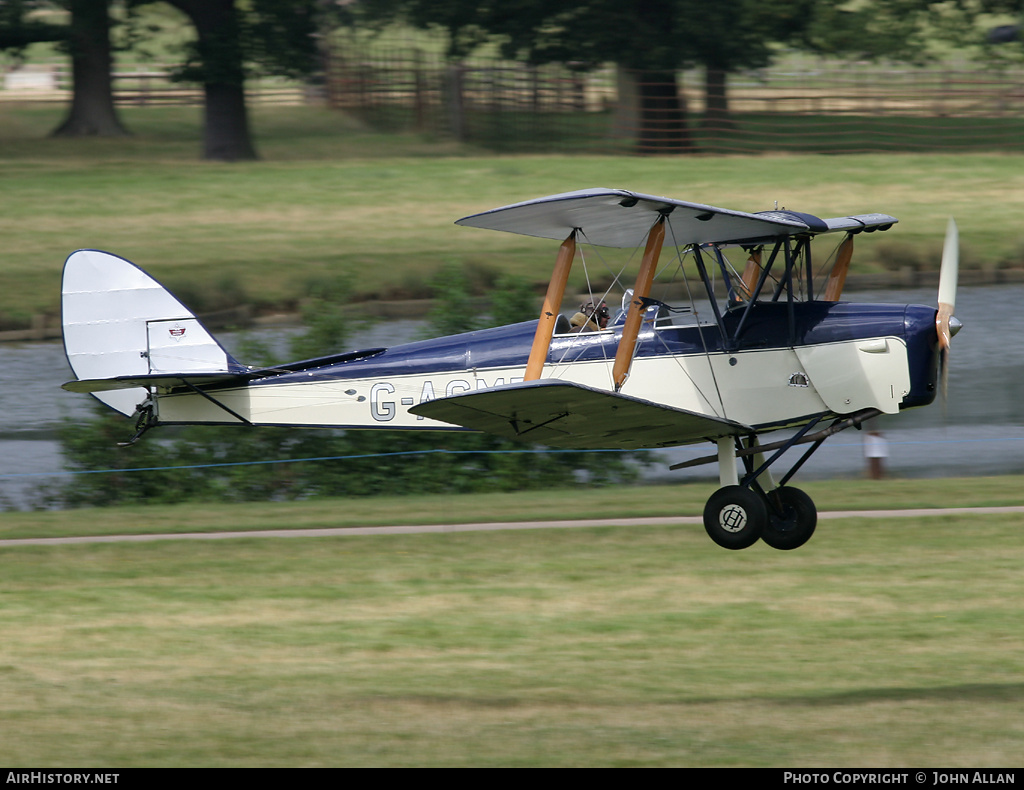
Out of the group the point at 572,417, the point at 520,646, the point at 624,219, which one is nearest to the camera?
the point at 572,417

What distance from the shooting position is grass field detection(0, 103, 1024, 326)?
30219 mm

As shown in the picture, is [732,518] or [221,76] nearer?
[732,518]

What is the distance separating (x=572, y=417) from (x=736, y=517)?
161 cm

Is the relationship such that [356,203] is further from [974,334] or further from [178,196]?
[974,334]

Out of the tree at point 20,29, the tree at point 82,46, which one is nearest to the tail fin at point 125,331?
the tree at point 82,46

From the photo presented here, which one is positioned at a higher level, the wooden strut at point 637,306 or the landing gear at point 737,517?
the wooden strut at point 637,306

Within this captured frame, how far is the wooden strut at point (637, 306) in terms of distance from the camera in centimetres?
1009

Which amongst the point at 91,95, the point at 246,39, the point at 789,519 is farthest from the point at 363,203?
the point at 789,519

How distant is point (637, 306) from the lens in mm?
10148

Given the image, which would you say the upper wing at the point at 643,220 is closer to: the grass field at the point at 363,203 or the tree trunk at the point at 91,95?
the grass field at the point at 363,203

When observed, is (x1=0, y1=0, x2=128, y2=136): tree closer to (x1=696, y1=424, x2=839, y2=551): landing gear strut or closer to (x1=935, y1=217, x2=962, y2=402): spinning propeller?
(x1=696, y1=424, x2=839, y2=551): landing gear strut

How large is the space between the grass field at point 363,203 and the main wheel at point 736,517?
18076mm

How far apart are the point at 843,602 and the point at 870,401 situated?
3025mm

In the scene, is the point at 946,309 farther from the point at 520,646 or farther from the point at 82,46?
the point at 82,46
